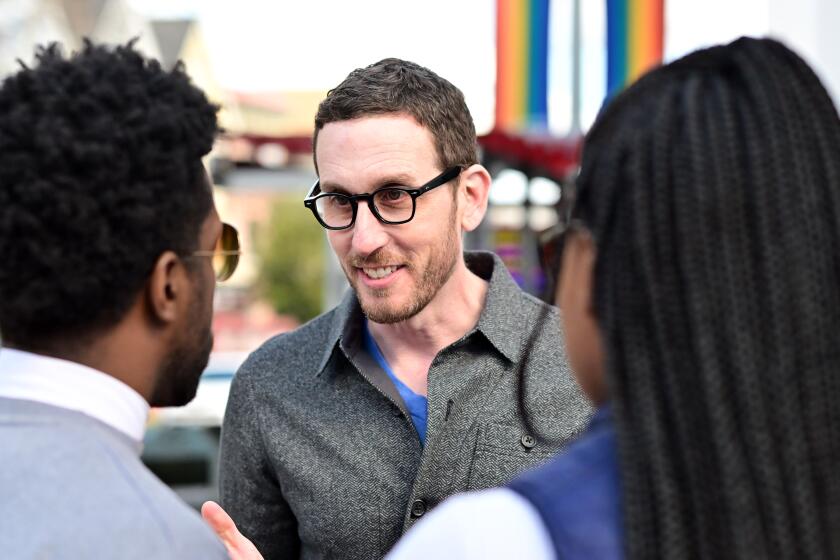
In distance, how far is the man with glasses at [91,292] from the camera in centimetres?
111

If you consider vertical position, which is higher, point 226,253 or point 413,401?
point 226,253

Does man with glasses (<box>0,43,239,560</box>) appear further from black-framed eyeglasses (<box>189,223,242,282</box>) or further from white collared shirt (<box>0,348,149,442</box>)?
black-framed eyeglasses (<box>189,223,242,282</box>)

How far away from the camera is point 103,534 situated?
43.1 inches

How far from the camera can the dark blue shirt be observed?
2.98ft

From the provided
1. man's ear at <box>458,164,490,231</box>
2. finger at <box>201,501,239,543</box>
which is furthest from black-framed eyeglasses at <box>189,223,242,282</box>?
man's ear at <box>458,164,490,231</box>

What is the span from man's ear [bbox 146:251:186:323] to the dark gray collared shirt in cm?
82

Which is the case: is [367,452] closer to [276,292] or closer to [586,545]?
[586,545]

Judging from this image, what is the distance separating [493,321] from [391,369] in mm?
250

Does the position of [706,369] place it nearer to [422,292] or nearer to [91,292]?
[91,292]

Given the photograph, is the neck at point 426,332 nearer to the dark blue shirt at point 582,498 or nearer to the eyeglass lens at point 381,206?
the eyeglass lens at point 381,206

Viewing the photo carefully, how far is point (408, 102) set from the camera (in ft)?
7.00

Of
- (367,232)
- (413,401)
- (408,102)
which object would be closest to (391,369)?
(413,401)

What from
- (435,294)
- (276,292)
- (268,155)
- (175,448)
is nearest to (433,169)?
(435,294)

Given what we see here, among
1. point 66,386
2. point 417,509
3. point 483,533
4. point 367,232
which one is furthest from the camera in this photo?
point 367,232
